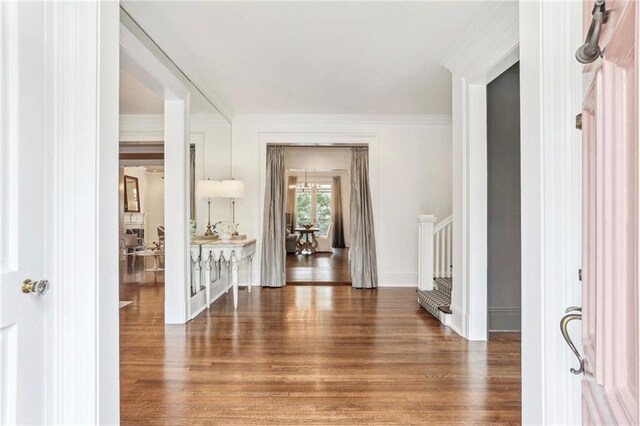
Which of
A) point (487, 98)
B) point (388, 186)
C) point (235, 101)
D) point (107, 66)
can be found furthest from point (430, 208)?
point (107, 66)

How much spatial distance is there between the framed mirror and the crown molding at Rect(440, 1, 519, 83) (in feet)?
30.5

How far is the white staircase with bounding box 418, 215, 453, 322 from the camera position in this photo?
405 centimetres

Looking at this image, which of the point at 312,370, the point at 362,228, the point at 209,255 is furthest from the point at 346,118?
the point at 312,370

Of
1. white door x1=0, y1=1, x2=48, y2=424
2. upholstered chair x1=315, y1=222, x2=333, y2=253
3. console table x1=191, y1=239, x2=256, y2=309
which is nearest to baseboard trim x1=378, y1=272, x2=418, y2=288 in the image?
console table x1=191, y1=239, x2=256, y2=309

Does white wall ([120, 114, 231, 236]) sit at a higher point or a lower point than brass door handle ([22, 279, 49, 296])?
higher

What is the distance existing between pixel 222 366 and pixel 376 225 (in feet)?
11.4

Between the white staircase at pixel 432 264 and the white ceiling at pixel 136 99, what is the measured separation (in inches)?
146

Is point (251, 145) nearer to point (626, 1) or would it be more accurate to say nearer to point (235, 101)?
point (235, 101)

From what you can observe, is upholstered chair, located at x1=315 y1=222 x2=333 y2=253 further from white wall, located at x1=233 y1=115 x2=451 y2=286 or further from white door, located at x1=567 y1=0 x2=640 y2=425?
white door, located at x1=567 y1=0 x2=640 y2=425

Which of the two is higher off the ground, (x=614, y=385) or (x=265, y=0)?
(x=265, y=0)

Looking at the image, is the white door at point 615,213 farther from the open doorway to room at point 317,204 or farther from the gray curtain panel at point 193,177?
the open doorway to room at point 317,204

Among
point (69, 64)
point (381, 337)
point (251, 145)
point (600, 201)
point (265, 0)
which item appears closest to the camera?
point (600, 201)

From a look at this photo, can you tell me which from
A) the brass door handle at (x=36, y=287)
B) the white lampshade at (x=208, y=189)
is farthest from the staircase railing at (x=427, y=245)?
the brass door handle at (x=36, y=287)

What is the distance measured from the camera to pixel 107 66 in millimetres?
1396
